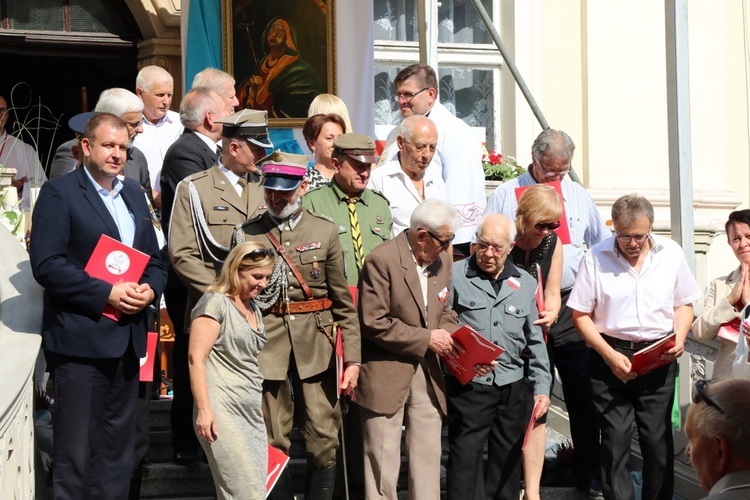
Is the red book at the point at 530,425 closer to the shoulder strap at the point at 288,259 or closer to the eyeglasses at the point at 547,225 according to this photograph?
the eyeglasses at the point at 547,225

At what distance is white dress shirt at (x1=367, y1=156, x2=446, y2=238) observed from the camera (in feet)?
25.3

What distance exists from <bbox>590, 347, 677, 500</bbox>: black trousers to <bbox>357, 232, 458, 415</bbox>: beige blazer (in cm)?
100

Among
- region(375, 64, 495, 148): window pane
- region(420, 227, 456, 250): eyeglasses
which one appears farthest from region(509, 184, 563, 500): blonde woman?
region(375, 64, 495, 148): window pane

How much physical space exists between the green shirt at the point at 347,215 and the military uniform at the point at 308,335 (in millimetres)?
426

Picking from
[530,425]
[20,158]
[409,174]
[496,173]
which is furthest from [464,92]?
[530,425]

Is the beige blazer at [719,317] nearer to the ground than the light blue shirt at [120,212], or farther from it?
nearer to the ground

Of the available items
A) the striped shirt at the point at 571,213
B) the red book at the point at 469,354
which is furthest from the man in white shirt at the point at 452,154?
the red book at the point at 469,354

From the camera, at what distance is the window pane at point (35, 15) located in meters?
12.5

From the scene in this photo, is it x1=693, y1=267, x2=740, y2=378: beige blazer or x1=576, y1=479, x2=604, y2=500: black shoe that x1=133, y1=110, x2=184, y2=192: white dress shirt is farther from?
x1=693, y1=267, x2=740, y2=378: beige blazer

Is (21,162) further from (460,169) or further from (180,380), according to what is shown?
(460,169)

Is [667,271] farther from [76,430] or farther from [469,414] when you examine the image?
[76,430]

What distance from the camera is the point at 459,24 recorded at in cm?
1391

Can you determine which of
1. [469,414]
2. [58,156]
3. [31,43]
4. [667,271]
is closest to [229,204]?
[58,156]

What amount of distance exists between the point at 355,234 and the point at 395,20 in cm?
671
